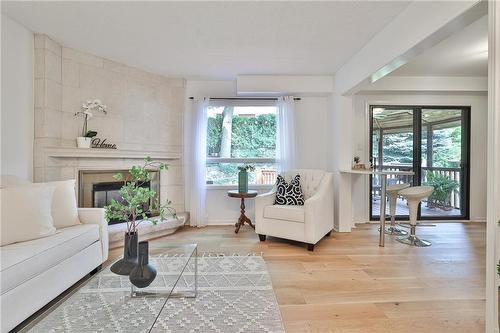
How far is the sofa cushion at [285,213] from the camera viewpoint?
3.07 metres

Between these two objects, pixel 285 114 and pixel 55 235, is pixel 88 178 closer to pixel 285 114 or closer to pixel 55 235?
pixel 55 235

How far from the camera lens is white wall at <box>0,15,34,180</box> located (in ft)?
7.95

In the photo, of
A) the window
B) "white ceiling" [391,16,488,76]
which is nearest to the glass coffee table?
the window

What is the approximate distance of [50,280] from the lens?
176cm

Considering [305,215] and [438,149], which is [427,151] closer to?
[438,149]

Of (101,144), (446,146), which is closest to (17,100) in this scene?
(101,144)

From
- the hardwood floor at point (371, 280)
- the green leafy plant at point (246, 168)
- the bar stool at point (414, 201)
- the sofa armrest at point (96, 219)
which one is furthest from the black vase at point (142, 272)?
the bar stool at point (414, 201)

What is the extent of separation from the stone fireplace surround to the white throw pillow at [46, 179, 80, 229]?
679 millimetres

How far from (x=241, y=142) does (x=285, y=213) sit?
5.32ft

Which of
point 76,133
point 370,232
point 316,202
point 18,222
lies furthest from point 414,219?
point 76,133

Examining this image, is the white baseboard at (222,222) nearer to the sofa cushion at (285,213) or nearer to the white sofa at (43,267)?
the sofa cushion at (285,213)

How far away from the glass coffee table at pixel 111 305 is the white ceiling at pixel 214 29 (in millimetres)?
2132

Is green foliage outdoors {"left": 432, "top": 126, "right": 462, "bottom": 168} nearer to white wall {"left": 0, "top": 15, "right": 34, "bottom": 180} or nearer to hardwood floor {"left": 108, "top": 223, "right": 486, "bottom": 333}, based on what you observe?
hardwood floor {"left": 108, "top": 223, "right": 486, "bottom": 333}

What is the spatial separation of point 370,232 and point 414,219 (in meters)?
0.64
